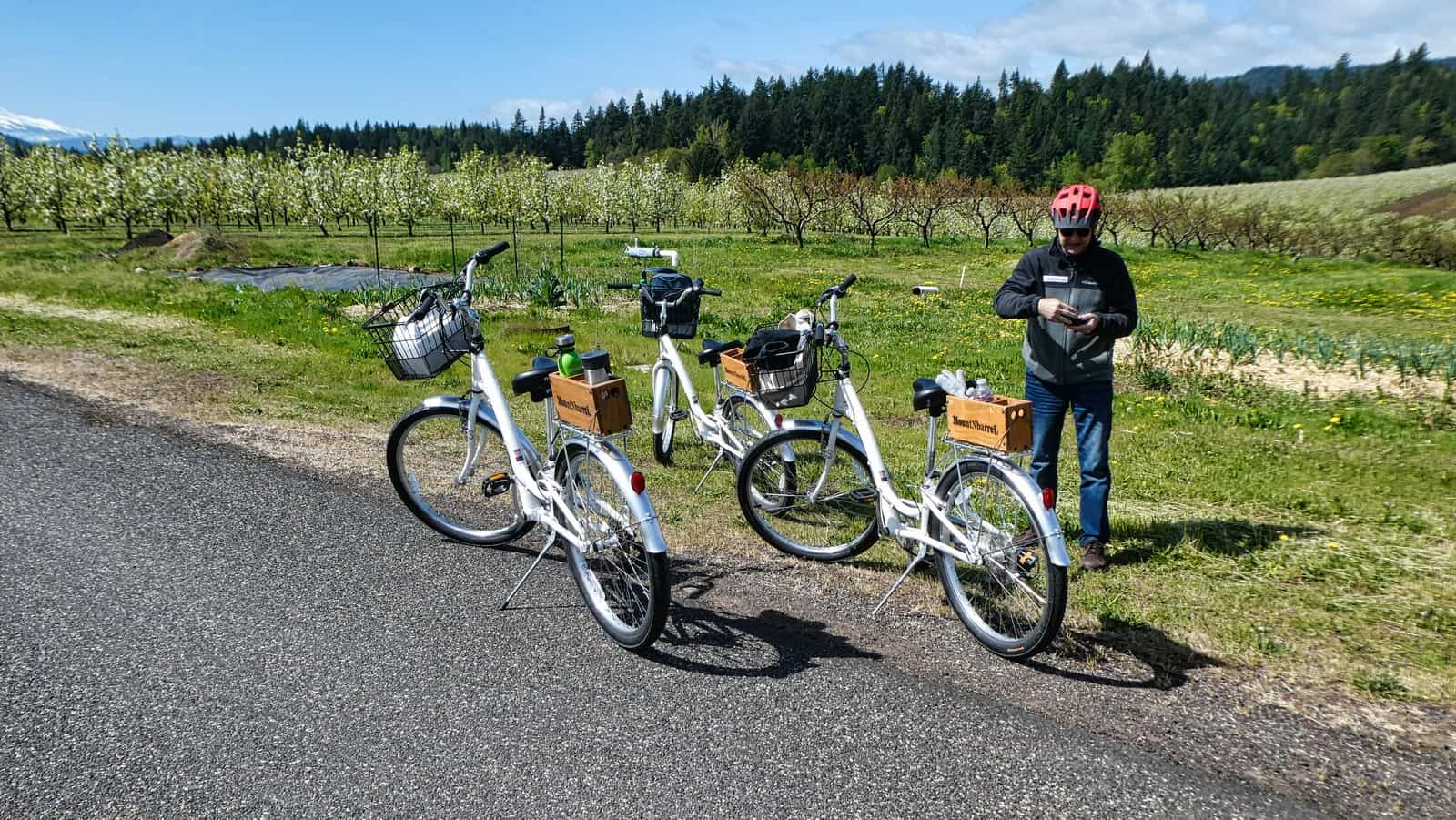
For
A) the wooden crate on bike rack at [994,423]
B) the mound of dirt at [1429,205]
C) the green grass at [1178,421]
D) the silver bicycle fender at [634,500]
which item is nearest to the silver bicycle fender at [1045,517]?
the wooden crate on bike rack at [994,423]

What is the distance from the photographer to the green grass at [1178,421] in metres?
4.27

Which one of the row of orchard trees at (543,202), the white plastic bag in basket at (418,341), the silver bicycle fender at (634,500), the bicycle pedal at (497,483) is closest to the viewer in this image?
the silver bicycle fender at (634,500)

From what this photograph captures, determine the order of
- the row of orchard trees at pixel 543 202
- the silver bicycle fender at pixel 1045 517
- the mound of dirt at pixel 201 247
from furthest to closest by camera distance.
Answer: the row of orchard trees at pixel 543 202, the mound of dirt at pixel 201 247, the silver bicycle fender at pixel 1045 517

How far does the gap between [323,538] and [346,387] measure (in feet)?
15.9

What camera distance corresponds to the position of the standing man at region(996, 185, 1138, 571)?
4.41m

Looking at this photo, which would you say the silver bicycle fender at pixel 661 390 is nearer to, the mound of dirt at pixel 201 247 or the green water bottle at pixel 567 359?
the green water bottle at pixel 567 359

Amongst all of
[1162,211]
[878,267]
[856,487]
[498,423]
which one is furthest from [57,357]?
[1162,211]

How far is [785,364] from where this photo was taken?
15.7 ft

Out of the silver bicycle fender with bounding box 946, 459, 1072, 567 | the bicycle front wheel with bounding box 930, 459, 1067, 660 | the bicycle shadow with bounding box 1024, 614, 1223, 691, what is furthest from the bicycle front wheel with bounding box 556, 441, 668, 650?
the bicycle shadow with bounding box 1024, 614, 1223, 691

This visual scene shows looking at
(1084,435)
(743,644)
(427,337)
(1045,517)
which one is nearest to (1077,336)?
(1084,435)

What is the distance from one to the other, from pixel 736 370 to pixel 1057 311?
1941 millimetres

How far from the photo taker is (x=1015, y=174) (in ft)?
375

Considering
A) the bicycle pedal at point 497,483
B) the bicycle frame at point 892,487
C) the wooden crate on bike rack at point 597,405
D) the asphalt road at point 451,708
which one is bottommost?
the asphalt road at point 451,708

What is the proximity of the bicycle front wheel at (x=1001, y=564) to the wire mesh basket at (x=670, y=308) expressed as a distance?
2726 millimetres
